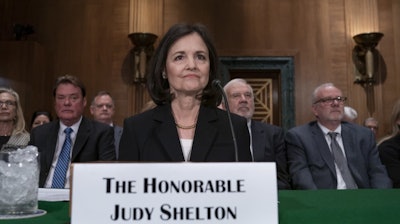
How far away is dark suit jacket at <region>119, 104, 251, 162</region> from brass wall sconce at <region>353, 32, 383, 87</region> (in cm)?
564

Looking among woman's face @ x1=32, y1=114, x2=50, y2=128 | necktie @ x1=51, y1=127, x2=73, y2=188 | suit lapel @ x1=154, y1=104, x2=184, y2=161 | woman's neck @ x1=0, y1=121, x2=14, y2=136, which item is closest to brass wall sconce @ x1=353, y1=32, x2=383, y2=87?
woman's face @ x1=32, y1=114, x2=50, y2=128

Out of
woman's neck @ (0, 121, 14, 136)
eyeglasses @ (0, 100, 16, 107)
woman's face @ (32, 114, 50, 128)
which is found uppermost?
eyeglasses @ (0, 100, 16, 107)

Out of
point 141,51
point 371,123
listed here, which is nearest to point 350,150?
point 371,123

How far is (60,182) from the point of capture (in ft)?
10.1

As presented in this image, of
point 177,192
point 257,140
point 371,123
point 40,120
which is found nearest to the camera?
point 177,192

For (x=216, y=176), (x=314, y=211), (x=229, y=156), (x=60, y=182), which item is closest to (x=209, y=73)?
(x=229, y=156)

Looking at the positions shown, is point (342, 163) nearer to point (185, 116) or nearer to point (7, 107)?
point (185, 116)

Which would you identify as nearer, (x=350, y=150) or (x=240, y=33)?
(x=350, y=150)

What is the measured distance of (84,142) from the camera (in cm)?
331

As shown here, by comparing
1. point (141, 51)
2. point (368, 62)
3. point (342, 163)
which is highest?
point (141, 51)

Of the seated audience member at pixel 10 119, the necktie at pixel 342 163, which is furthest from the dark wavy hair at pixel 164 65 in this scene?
the seated audience member at pixel 10 119

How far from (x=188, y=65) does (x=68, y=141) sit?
1.81 metres

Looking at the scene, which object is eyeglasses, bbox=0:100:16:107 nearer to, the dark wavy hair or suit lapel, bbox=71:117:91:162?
suit lapel, bbox=71:117:91:162

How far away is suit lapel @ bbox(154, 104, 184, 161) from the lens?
6.09ft
